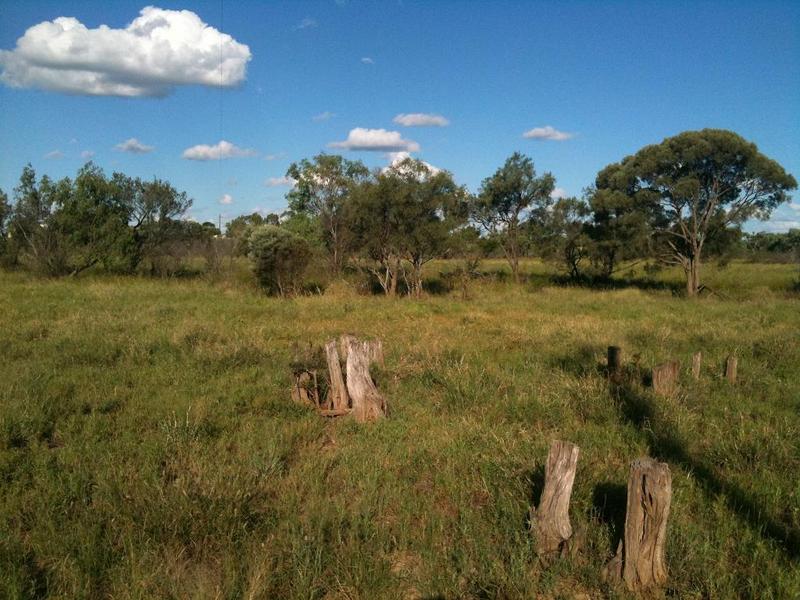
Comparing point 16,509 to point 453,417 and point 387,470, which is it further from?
point 453,417

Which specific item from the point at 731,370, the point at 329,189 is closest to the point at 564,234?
the point at 329,189

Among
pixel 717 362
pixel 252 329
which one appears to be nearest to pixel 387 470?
pixel 717 362

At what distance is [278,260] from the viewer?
1981 cm

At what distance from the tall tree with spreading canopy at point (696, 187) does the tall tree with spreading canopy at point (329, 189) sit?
41.3ft

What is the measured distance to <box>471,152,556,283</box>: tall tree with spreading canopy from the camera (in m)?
25.8

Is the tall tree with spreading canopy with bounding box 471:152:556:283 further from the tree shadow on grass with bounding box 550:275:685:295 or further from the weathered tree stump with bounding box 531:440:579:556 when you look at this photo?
the weathered tree stump with bounding box 531:440:579:556

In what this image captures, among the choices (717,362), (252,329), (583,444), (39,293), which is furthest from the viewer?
(39,293)

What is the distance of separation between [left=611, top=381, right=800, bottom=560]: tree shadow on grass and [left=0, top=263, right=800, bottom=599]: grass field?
22mm

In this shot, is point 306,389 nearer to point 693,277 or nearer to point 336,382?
point 336,382

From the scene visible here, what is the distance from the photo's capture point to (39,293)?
1672 cm

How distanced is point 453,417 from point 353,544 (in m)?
2.70

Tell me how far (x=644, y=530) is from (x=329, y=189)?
1021 inches

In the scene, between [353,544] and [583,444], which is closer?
[353,544]

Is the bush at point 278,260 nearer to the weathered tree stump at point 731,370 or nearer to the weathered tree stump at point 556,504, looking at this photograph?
the weathered tree stump at point 731,370
